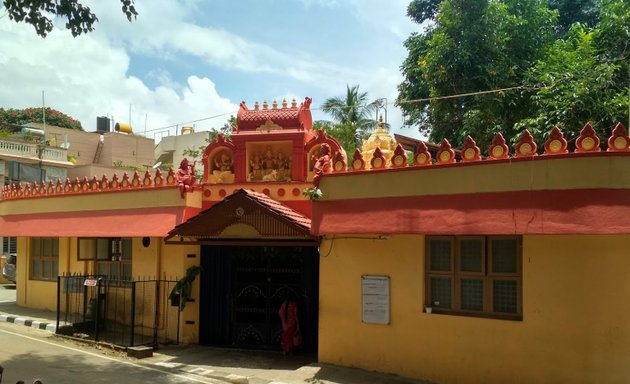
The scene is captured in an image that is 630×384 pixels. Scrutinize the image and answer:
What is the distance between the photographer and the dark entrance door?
1088cm

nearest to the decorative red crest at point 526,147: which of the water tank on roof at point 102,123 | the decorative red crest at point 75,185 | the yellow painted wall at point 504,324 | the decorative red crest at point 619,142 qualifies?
the decorative red crest at point 619,142

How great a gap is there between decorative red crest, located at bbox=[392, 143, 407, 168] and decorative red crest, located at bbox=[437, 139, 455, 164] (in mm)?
593

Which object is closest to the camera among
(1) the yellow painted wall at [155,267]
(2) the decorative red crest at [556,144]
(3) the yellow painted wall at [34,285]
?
(2) the decorative red crest at [556,144]

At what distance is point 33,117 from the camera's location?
41219mm

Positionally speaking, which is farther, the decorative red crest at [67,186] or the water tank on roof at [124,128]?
the water tank on roof at [124,128]

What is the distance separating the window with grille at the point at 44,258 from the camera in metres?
15.0

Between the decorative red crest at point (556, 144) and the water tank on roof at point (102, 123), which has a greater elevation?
the water tank on roof at point (102, 123)

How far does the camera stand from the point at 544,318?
7102 mm

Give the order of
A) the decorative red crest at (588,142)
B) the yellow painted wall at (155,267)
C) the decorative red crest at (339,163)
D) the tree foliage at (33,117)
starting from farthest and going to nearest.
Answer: the tree foliage at (33,117) < the yellow painted wall at (155,267) < the decorative red crest at (339,163) < the decorative red crest at (588,142)

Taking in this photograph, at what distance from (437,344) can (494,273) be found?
136 centimetres

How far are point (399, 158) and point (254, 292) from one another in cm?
472

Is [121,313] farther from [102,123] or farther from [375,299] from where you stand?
[102,123]

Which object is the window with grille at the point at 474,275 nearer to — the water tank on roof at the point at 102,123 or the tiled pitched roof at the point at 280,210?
the tiled pitched roof at the point at 280,210

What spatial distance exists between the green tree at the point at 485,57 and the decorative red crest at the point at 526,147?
23.8 feet
